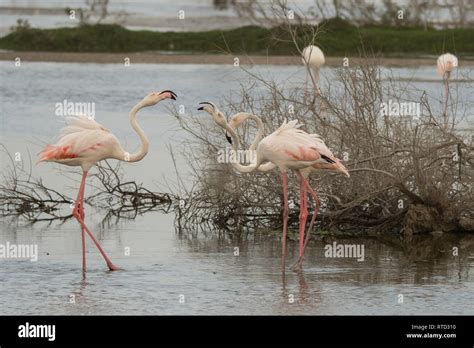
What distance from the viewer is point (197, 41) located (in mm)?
36250

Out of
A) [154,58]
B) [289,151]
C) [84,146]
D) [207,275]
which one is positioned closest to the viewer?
[207,275]

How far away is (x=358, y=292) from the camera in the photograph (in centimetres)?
1052

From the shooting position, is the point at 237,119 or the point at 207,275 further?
the point at 237,119

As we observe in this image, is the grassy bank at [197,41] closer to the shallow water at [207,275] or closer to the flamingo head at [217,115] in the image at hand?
the shallow water at [207,275]

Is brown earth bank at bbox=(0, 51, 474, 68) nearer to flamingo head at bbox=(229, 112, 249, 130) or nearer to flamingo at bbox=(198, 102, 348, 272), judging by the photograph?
flamingo head at bbox=(229, 112, 249, 130)

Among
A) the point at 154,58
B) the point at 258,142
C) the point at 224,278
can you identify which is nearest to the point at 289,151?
the point at 258,142

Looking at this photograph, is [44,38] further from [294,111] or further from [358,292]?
[358,292]

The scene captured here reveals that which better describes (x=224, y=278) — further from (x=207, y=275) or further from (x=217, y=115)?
(x=217, y=115)

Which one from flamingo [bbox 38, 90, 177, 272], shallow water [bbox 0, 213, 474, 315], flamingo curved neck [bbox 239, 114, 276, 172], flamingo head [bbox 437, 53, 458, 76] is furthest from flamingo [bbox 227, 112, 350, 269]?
flamingo head [bbox 437, 53, 458, 76]

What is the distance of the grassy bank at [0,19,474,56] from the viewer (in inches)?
1406

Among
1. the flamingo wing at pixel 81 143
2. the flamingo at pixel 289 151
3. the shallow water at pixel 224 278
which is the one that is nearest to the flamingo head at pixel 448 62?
the shallow water at pixel 224 278

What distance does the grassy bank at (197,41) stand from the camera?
3572 cm
